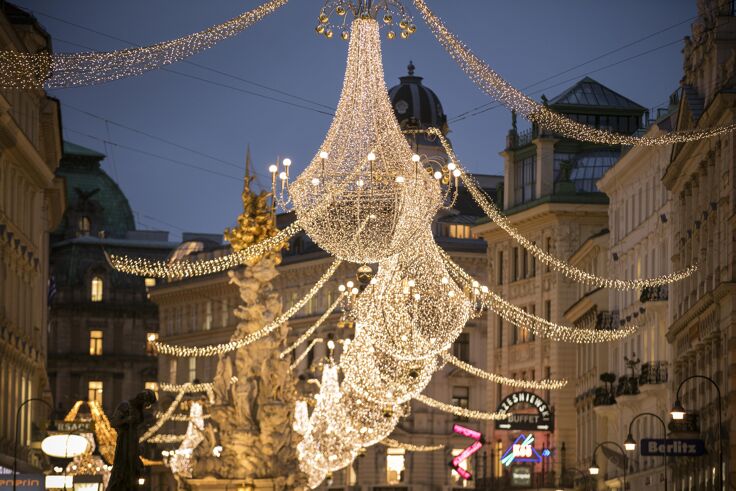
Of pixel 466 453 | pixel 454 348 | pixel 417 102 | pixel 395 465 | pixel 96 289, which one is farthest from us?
pixel 96 289

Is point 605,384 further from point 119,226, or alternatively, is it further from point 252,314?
point 119,226

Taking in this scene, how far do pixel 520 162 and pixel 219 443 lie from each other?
173ft

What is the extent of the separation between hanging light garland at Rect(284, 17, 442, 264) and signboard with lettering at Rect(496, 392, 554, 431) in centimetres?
5509

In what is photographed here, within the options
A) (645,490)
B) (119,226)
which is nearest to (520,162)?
(645,490)

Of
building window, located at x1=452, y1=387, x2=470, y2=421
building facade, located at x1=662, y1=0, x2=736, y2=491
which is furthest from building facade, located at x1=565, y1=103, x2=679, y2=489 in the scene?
building window, located at x1=452, y1=387, x2=470, y2=421

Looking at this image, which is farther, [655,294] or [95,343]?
[95,343]

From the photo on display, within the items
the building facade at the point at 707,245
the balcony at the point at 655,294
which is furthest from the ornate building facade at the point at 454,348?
the building facade at the point at 707,245

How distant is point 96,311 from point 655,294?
9256cm

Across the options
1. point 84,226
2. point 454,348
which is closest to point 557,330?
point 454,348

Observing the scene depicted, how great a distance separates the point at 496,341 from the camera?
11969 cm

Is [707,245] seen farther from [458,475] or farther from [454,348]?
[454,348]

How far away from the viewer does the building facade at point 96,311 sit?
169500 millimetres

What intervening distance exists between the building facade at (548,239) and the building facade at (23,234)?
2650cm

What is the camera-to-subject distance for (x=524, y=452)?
108 meters
